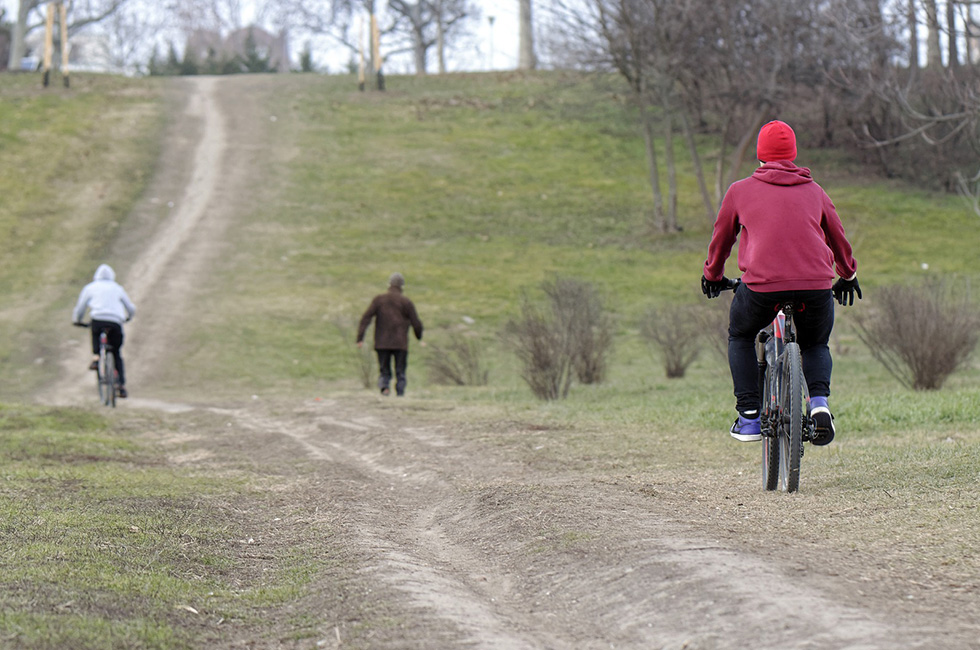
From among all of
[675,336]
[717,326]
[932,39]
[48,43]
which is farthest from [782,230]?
[48,43]

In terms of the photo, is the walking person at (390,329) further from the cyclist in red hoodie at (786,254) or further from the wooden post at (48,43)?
the wooden post at (48,43)

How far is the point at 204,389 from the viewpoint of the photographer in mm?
19281

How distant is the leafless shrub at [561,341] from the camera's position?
14.8 metres

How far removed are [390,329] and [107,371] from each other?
385 cm

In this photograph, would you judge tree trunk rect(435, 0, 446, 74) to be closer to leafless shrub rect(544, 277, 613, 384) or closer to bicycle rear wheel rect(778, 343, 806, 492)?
leafless shrub rect(544, 277, 613, 384)

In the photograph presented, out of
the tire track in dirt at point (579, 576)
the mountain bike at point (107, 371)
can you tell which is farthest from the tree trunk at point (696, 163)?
the tire track in dirt at point (579, 576)

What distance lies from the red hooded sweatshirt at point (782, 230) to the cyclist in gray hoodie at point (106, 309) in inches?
425

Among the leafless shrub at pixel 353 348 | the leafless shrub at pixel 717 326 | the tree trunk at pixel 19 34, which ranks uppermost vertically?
the tree trunk at pixel 19 34

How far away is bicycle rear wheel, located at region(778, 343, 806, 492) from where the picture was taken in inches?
239

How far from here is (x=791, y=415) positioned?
6.11m

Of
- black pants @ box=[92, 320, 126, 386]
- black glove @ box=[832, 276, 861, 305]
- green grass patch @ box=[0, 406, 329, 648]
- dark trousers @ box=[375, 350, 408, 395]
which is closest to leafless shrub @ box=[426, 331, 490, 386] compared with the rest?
dark trousers @ box=[375, 350, 408, 395]

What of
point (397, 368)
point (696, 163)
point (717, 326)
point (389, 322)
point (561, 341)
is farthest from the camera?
point (696, 163)

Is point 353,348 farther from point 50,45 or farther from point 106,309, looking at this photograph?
point 50,45

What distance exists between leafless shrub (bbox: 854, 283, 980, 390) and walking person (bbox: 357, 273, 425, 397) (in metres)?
6.14
